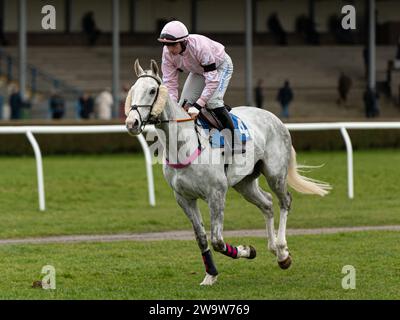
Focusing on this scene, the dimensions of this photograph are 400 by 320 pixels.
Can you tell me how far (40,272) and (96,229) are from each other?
3.44m

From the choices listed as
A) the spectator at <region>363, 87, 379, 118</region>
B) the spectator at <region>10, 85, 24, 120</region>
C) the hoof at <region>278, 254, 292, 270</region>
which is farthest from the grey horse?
the spectator at <region>363, 87, 379, 118</region>

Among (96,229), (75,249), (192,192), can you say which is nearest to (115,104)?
(96,229)

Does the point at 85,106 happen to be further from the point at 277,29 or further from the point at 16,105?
the point at 277,29

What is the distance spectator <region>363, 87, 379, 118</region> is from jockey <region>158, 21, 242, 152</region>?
21355 mm

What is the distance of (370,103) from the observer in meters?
30.0

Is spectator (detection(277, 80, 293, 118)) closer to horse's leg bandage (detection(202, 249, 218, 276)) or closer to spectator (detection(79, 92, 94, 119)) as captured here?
spectator (detection(79, 92, 94, 119))

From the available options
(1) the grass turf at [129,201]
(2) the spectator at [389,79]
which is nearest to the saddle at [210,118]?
(1) the grass turf at [129,201]

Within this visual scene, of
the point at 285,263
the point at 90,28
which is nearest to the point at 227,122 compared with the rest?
the point at 285,263

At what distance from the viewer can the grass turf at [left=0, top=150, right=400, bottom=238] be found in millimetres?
A: 12930

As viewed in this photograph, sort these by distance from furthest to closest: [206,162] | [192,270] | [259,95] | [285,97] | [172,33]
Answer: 1. [285,97]
2. [259,95]
3. [192,270]
4. [206,162]
5. [172,33]

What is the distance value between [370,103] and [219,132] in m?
21.6

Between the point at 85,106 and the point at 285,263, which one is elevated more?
the point at 85,106

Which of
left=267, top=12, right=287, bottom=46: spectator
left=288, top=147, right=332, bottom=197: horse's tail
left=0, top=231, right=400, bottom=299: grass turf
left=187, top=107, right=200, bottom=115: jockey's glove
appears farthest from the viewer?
left=267, top=12, right=287, bottom=46: spectator
